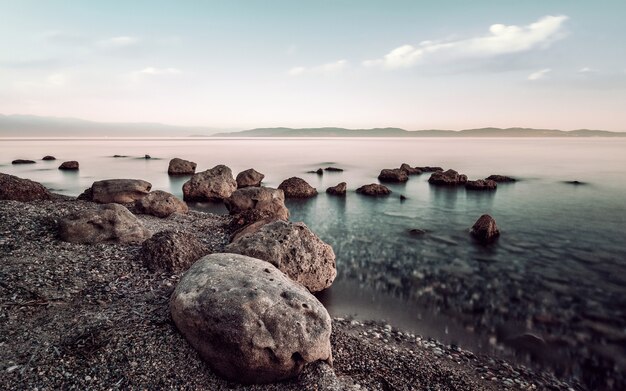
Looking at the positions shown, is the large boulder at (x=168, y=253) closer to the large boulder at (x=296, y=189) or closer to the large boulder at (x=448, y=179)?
the large boulder at (x=296, y=189)

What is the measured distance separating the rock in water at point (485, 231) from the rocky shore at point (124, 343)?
8889mm

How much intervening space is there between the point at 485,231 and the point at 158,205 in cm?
1412

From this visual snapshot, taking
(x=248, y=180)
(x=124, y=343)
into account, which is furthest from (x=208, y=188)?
(x=124, y=343)

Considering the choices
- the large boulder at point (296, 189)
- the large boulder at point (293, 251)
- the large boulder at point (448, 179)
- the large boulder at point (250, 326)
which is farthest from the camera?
the large boulder at point (448, 179)

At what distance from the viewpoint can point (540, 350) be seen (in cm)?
750

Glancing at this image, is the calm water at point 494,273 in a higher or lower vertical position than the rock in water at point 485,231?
lower

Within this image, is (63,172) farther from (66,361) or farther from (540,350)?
(540,350)

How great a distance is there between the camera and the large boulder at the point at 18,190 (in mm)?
13453

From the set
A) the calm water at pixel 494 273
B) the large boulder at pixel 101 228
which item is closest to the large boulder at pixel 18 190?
the large boulder at pixel 101 228

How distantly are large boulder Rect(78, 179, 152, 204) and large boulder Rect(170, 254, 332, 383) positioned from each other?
47.5 feet

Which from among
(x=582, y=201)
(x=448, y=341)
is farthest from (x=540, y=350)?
(x=582, y=201)

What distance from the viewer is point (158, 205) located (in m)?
15.5

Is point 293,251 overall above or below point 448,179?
below

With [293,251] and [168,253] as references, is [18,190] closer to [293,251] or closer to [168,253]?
[168,253]
